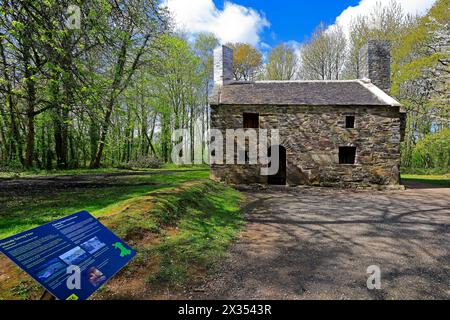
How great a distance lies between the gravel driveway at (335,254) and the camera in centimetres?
311

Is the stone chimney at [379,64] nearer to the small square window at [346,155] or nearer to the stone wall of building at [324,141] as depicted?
the stone wall of building at [324,141]

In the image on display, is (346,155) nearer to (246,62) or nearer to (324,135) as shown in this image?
(324,135)

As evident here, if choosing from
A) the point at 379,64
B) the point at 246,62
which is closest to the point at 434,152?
the point at 379,64

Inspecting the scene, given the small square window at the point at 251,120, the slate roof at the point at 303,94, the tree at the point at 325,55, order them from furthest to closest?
the tree at the point at 325,55 < the small square window at the point at 251,120 < the slate roof at the point at 303,94

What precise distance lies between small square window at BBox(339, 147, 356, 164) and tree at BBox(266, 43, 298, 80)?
16.0 metres

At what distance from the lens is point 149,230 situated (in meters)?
4.46

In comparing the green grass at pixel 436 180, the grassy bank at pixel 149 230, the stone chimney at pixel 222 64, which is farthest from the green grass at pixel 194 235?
the green grass at pixel 436 180

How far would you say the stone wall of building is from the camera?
12336 mm

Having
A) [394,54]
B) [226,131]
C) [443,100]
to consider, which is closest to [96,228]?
[226,131]

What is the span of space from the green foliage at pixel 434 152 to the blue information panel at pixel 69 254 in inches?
690

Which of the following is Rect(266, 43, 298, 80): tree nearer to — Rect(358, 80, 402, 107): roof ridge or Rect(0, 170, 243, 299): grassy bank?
Rect(358, 80, 402, 107): roof ridge

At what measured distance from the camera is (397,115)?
484 inches

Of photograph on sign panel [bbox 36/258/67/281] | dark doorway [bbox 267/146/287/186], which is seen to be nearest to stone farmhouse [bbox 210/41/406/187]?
dark doorway [bbox 267/146/287/186]
